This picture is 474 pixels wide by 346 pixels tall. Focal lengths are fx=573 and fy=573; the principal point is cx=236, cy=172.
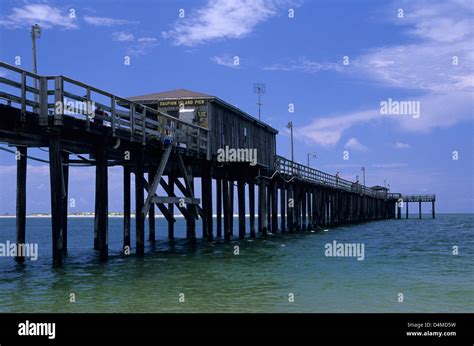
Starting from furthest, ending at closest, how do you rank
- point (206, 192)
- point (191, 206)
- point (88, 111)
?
point (206, 192), point (191, 206), point (88, 111)

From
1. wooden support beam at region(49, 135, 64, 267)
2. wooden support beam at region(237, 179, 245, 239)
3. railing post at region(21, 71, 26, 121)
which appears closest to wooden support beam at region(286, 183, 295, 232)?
wooden support beam at region(237, 179, 245, 239)

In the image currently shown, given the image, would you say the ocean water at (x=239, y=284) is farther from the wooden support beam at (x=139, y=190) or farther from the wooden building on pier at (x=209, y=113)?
the wooden building on pier at (x=209, y=113)

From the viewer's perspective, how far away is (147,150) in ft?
75.2

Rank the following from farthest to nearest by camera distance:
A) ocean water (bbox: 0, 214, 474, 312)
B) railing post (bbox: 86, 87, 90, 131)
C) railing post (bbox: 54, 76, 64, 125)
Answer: railing post (bbox: 86, 87, 90, 131)
railing post (bbox: 54, 76, 64, 125)
ocean water (bbox: 0, 214, 474, 312)

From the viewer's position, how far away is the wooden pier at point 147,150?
16.4 m

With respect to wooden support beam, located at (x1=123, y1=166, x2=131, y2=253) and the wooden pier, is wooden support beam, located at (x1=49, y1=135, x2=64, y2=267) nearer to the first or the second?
the wooden pier

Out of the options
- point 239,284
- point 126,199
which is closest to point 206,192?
point 126,199

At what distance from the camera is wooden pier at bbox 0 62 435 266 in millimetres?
16438

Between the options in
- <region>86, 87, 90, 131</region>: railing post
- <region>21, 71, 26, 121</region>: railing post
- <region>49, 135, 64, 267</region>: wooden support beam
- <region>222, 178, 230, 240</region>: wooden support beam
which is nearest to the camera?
<region>21, 71, 26, 121</region>: railing post

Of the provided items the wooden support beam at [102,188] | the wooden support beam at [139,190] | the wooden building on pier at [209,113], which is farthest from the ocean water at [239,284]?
the wooden building on pier at [209,113]

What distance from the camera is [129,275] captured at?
17125 mm

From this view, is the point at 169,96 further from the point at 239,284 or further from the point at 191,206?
the point at 239,284

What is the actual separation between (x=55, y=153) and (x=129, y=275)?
13.8ft

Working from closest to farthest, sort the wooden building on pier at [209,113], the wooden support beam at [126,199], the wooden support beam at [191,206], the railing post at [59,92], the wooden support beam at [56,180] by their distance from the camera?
the railing post at [59,92] → the wooden support beam at [56,180] → the wooden support beam at [126,199] → the wooden support beam at [191,206] → the wooden building on pier at [209,113]
